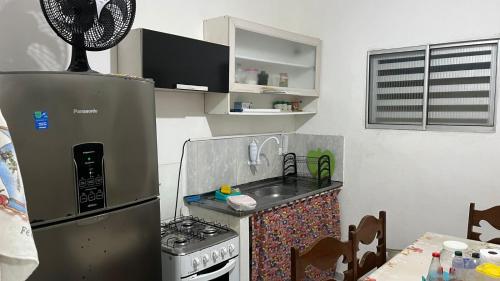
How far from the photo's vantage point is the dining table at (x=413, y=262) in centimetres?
160

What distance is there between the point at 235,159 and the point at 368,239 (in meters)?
1.43

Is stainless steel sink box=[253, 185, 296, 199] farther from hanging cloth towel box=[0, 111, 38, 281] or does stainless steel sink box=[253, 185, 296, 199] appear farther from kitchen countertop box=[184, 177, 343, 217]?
hanging cloth towel box=[0, 111, 38, 281]

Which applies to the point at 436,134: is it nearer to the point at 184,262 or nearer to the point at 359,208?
the point at 359,208

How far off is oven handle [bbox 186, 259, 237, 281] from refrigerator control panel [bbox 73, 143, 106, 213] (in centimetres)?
76

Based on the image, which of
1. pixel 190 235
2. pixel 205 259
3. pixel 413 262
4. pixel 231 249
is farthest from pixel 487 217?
pixel 190 235

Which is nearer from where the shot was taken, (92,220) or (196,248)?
(92,220)

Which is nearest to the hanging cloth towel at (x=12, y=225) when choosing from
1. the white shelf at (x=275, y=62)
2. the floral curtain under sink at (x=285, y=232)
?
the floral curtain under sink at (x=285, y=232)

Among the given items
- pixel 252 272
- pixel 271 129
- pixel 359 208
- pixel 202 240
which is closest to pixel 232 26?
pixel 271 129

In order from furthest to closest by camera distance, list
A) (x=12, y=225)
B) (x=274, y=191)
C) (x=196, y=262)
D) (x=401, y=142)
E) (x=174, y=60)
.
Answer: (x=274, y=191) < (x=401, y=142) < (x=174, y=60) < (x=196, y=262) < (x=12, y=225)

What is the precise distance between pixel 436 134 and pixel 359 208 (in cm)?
89

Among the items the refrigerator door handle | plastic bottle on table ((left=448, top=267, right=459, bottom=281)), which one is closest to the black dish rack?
plastic bottle on table ((left=448, top=267, right=459, bottom=281))

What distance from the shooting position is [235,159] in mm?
3066

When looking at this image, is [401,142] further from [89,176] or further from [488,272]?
[89,176]

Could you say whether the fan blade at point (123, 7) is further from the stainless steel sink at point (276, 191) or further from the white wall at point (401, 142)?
the white wall at point (401, 142)
